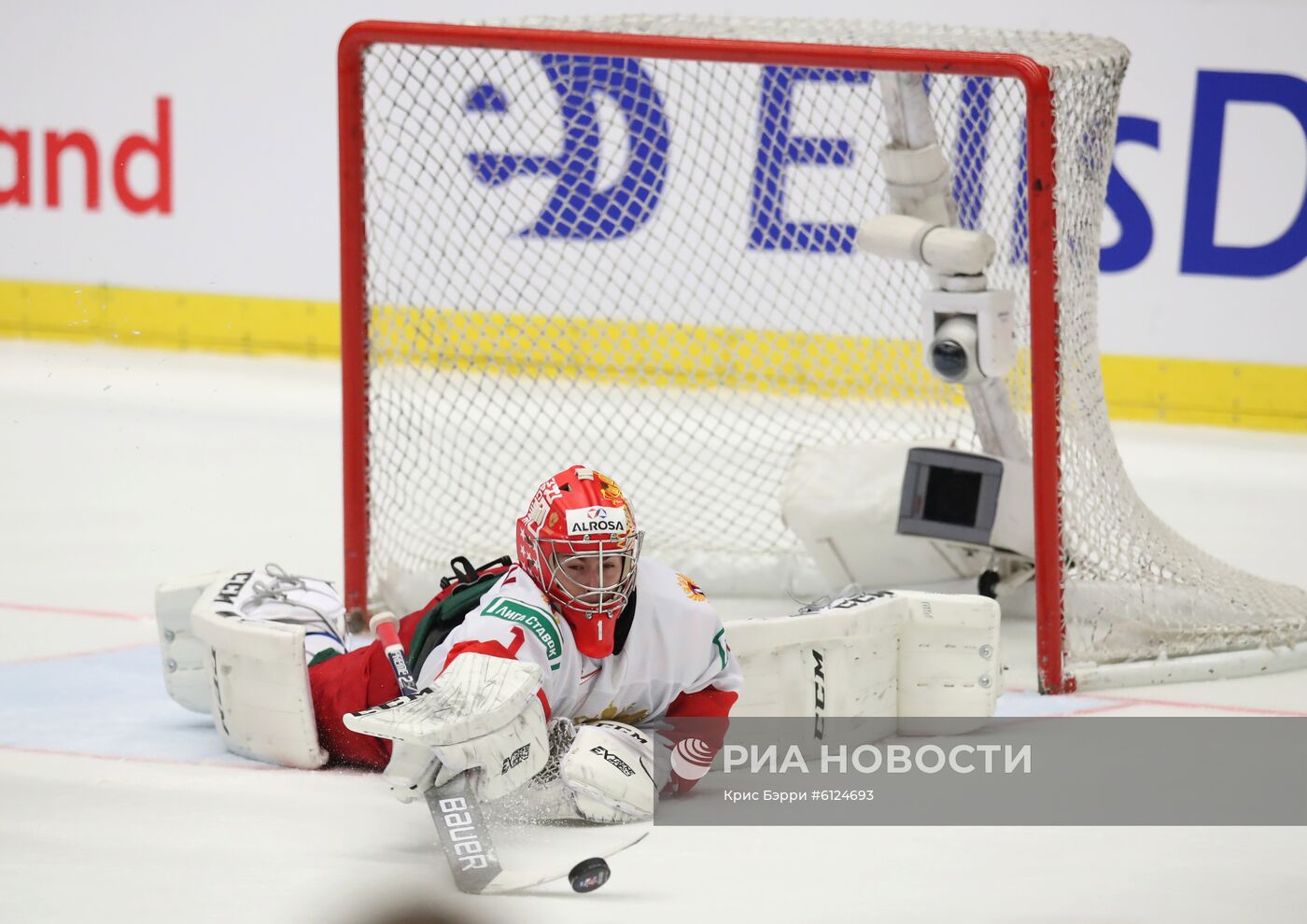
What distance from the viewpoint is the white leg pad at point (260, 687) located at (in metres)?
3.47

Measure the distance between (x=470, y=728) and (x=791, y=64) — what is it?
2.10 metres

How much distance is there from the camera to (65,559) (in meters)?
5.54

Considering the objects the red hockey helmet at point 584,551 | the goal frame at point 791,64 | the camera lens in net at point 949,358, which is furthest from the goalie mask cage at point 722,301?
the red hockey helmet at point 584,551

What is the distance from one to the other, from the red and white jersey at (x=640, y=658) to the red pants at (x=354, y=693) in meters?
0.24

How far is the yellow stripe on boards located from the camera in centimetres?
636

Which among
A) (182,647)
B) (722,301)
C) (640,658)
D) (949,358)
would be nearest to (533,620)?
(640,658)

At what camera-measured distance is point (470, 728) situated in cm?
288

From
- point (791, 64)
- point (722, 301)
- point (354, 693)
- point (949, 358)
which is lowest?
point (354, 693)

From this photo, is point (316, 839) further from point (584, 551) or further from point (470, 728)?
point (584, 551)

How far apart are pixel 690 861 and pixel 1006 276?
2587 mm

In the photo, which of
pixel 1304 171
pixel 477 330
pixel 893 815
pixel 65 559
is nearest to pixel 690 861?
pixel 893 815

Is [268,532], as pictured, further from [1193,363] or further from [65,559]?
[1193,363]

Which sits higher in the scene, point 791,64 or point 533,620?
point 791,64

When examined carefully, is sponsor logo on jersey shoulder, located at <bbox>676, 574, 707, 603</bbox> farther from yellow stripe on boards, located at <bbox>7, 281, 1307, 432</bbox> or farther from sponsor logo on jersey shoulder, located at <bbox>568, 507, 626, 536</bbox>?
yellow stripe on boards, located at <bbox>7, 281, 1307, 432</bbox>
